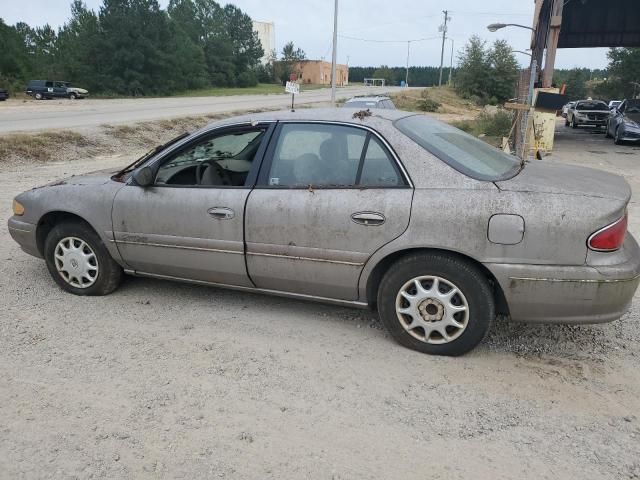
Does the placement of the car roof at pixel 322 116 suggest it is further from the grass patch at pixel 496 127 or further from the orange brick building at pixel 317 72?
the orange brick building at pixel 317 72

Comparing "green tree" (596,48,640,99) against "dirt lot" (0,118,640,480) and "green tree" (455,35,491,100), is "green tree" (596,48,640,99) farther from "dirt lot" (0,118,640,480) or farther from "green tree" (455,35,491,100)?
"dirt lot" (0,118,640,480)

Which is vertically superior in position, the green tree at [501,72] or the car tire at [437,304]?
the green tree at [501,72]

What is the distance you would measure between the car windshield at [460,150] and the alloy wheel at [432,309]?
0.75m

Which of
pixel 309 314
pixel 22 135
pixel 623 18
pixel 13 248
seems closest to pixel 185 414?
pixel 309 314

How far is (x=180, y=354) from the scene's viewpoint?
11.6 ft

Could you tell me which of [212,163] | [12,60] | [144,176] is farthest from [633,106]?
[12,60]

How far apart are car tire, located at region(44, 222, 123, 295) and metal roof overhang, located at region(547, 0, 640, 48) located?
77.0 ft

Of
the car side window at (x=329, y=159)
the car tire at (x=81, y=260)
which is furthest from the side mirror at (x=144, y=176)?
the car side window at (x=329, y=159)

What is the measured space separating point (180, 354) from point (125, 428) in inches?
31.6

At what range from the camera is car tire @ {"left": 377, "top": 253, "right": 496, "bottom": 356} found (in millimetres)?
3260

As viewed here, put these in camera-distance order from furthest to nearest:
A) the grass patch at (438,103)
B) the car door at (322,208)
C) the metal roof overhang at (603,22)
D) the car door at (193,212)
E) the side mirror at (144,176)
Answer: the grass patch at (438,103) < the metal roof overhang at (603,22) < the side mirror at (144,176) < the car door at (193,212) < the car door at (322,208)

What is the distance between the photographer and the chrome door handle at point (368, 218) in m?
3.40

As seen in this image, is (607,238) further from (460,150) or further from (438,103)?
(438,103)

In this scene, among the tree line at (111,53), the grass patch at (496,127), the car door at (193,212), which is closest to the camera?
the car door at (193,212)
